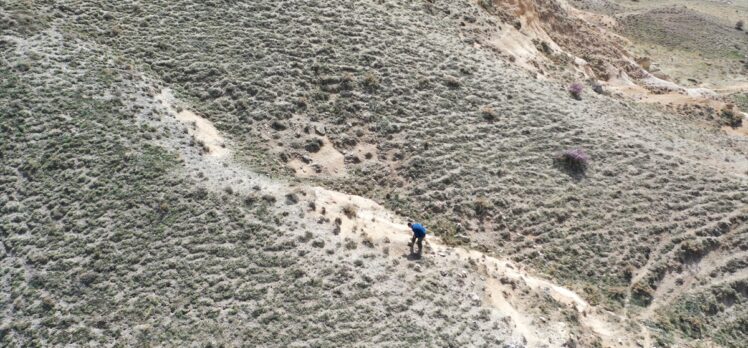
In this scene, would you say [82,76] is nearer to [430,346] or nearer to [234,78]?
[234,78]

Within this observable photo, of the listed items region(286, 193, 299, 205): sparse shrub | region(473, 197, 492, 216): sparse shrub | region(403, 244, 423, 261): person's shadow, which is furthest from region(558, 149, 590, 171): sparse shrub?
region(286, 193, 299, 205): sparse shrub

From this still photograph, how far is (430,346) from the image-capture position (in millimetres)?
Result: 18125

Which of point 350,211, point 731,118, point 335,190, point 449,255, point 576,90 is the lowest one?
point 731,118

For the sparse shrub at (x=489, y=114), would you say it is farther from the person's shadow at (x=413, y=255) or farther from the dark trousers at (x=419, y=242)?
the person's shadow at (x=413, y=255)

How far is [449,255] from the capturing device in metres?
21.8

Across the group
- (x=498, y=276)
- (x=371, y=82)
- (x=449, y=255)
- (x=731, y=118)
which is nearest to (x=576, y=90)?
(x=371, y=82)

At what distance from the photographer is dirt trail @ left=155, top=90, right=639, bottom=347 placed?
1978cm

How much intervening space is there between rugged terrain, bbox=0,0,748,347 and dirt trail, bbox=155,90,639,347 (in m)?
0.11

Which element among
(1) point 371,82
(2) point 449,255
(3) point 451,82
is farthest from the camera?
(3) point 451,82

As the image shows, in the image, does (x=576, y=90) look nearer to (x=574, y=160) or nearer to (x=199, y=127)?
(x=574, y=160)

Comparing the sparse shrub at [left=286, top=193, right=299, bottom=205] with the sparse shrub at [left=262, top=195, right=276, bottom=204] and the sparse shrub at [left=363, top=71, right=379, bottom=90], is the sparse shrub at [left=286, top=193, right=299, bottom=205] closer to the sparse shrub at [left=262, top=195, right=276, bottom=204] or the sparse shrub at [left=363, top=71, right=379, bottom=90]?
the sparse shrub at [left=262, top=195, right=276, bottom=204]

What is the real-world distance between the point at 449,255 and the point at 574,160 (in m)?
9.94

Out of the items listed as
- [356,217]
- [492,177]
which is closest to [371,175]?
[356,217]

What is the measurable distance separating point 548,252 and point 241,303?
13.0m
